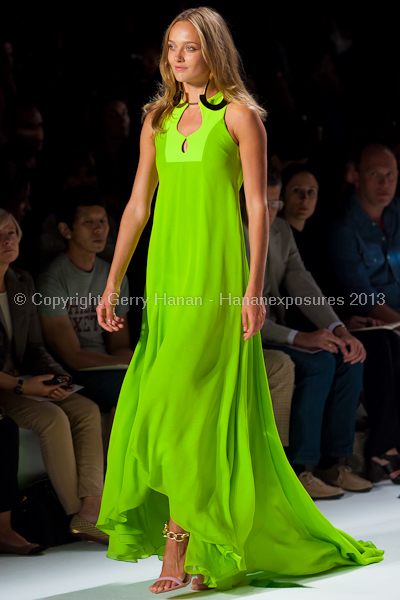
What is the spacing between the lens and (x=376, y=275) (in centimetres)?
411

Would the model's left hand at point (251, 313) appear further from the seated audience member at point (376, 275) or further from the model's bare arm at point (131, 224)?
the seated audience member at point (376, 275)

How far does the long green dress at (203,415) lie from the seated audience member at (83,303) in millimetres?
969

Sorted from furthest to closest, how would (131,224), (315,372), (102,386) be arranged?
1. (315,372)
2. (102,386)
3. (131,224)

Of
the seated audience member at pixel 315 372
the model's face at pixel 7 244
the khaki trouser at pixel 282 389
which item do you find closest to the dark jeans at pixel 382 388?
the seated audience member at pixel 315 372

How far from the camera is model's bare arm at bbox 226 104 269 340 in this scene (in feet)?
6.61

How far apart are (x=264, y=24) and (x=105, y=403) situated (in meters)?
2.99

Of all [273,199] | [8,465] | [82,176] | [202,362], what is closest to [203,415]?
[202,362]

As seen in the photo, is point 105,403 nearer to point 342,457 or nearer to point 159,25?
point 342,457

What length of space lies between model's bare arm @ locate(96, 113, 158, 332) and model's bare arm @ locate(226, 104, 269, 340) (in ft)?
0.80

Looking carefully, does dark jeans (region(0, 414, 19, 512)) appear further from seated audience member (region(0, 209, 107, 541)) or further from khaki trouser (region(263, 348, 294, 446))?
khaki trouser (region(263, 348, 294, 446))

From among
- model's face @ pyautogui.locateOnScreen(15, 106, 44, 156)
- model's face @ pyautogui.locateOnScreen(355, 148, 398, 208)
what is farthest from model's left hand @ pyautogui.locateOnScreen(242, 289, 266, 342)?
model's face @ pyautogui.locateOnScreen(355, 148, 398, 208)

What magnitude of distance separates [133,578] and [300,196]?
224 centimetres

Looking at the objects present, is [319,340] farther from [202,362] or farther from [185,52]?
[185,52]

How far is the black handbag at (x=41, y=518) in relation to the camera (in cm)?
270
